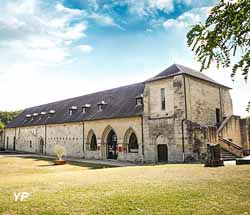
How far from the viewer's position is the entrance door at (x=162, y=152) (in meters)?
20.9

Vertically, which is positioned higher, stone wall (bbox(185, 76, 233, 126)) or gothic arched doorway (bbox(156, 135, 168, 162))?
stone wall (bbox(185, 76, 233, 126))

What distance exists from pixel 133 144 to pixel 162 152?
3.55 metres

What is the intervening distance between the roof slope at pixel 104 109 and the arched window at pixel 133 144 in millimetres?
2251

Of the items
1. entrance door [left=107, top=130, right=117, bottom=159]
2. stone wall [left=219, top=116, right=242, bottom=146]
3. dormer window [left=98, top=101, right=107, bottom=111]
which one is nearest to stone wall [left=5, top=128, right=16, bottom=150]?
dormer window [left=98, top=101, right=107, bottom=111]

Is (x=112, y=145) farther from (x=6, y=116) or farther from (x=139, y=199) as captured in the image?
(x=6, y=116)

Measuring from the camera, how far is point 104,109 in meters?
27.6

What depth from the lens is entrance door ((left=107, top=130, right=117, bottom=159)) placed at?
25672mm

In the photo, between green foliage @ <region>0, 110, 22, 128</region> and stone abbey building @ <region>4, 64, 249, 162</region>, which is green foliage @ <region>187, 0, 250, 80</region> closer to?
stone abbey building @ <region>4, 64, 249, 162</region>

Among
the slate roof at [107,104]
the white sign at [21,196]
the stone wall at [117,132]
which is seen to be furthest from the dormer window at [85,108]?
the white sign at [21,196]

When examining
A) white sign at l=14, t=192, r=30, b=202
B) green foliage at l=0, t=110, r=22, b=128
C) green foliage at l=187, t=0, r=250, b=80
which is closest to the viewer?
green foliage at l=187, t=0, r=250, b=80

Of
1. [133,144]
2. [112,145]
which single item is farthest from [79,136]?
[133,144]

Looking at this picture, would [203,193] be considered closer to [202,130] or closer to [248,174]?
[248,174]

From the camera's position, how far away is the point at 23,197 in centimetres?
717

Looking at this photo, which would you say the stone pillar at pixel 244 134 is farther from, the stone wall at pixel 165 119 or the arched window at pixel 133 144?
the arched window at pixel 133 144
